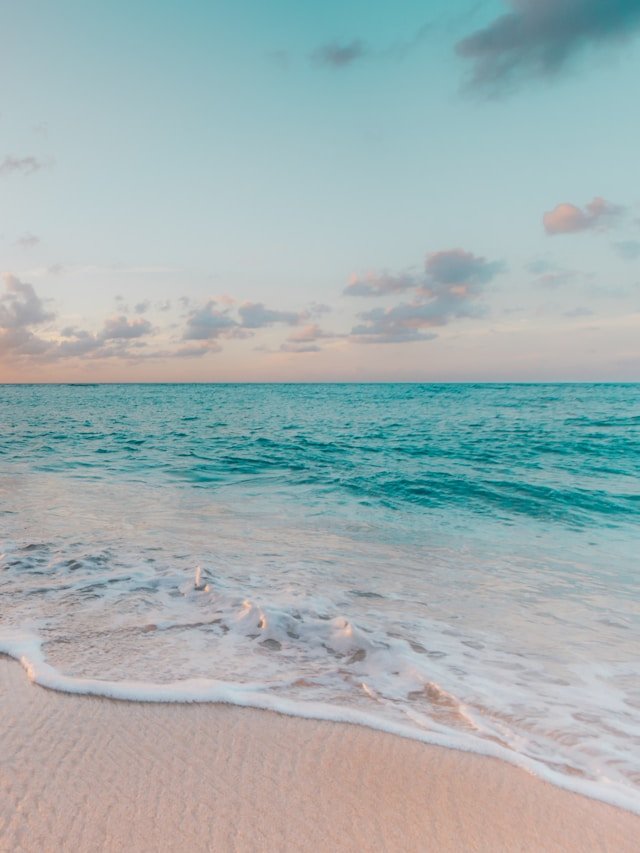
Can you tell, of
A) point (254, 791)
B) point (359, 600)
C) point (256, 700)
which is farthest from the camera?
point (359, 600)

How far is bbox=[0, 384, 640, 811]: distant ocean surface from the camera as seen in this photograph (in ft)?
9.91

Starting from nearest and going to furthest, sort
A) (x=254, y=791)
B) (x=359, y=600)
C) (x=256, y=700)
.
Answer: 1. (x=254, y=791)
2. (x=256, y=700)
3. (x=359, y=600)

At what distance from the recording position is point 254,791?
2.23 metres

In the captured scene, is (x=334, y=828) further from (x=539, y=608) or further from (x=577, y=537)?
(x=577, y=537)

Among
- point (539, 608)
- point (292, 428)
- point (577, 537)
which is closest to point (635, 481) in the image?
point (577, 537)

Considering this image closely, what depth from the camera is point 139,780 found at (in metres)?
2.25

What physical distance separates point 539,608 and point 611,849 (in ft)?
10.3

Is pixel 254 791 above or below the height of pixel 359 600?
above

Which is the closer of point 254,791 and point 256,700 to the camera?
point 254,791

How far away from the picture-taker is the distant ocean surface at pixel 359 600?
302cm

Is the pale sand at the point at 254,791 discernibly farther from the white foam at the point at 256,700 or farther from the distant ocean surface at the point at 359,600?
the distant ocean surface at the point at 359,600

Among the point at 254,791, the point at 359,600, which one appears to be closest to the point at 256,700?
the point at 254,791

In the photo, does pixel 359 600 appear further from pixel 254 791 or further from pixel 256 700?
pixel 254 791

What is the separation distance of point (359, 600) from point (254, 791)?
2.86 metres
